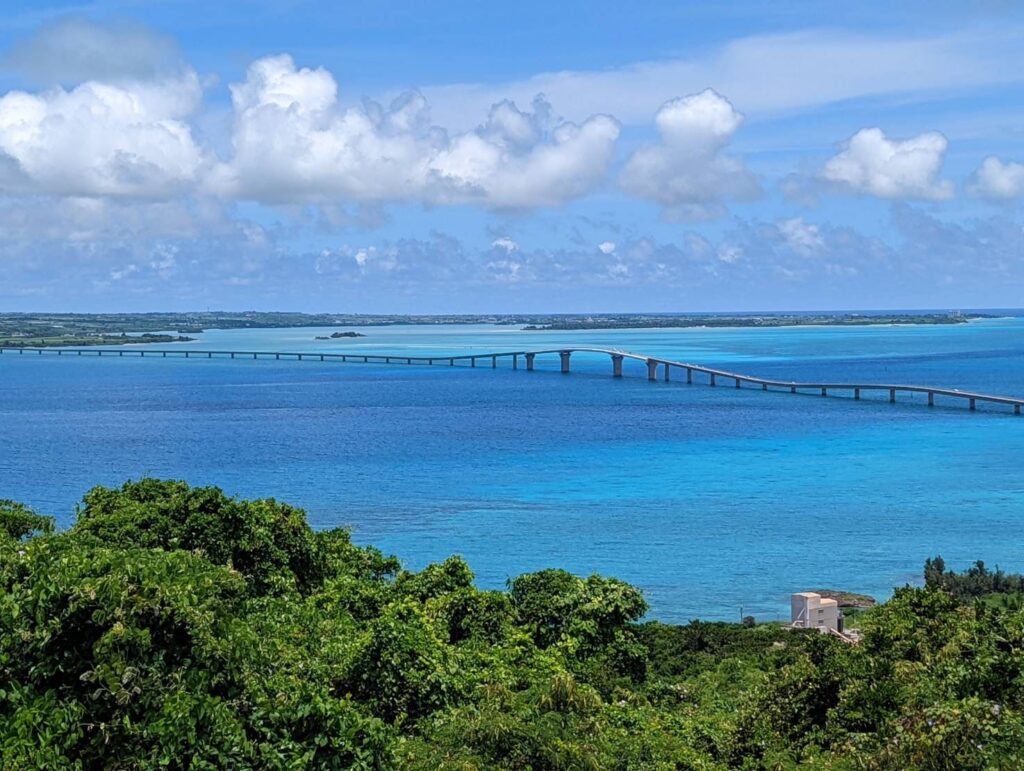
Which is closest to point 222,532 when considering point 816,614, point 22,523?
point 22,523

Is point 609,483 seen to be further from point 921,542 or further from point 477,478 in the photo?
point 921,542

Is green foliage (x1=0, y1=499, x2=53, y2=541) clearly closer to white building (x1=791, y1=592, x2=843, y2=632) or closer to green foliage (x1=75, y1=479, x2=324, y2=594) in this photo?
green foliage (x1=75, y1=479, x2=324, y2=594)

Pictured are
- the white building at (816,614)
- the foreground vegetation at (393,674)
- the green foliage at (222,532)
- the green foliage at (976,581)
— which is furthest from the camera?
the green foliage at (976,581)

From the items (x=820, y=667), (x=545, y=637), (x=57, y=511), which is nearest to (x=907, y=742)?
(x=820, y=667)

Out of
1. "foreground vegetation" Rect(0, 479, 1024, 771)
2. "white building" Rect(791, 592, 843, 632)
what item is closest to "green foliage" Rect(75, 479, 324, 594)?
"foreground vegetation" Rect(0, 479, 1024, 771)

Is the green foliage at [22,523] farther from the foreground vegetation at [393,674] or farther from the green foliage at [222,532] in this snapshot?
the green foliage at [222,532]

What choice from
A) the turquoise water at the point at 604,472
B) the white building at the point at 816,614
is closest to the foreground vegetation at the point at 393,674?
the white building at the point at 816,614

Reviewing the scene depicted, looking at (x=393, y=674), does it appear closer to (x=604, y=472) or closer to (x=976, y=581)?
(x=976, y=581)
